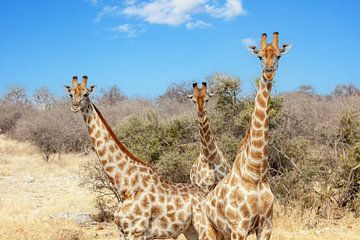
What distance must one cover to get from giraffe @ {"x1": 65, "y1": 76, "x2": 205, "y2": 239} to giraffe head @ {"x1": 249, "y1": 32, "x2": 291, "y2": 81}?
1895mm

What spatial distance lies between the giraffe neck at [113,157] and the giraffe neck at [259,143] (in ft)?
4.89

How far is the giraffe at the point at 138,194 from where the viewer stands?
5.27 meters

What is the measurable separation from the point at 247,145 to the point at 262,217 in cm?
70

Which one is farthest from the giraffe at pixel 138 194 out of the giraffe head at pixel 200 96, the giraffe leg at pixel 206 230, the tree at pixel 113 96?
the tree at pixel 113 96

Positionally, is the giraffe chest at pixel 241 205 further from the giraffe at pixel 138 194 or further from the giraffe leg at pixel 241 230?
the giraffe at pixel 138 194

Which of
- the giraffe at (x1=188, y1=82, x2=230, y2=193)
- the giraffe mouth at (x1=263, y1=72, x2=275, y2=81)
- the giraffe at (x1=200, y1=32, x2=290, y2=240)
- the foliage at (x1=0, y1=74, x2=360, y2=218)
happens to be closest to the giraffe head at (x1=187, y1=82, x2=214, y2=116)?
the giraffe at (x1=188, y1=82, x2=230, y2=193)

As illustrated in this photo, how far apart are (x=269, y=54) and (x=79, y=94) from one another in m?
2.33

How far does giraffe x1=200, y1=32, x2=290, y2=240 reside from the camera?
14.4 feet

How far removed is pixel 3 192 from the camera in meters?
13.7

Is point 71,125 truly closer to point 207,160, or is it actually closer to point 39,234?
point 39,234

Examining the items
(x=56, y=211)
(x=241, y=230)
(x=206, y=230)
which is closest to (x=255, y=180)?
(x=241, y=230)

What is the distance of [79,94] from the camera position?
18.0 ft

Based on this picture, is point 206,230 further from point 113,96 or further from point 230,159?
point 113,96

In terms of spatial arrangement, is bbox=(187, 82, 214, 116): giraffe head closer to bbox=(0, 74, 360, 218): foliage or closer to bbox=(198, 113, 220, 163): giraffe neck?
bbox=(198, 113, 220, 163): giraffe neck
